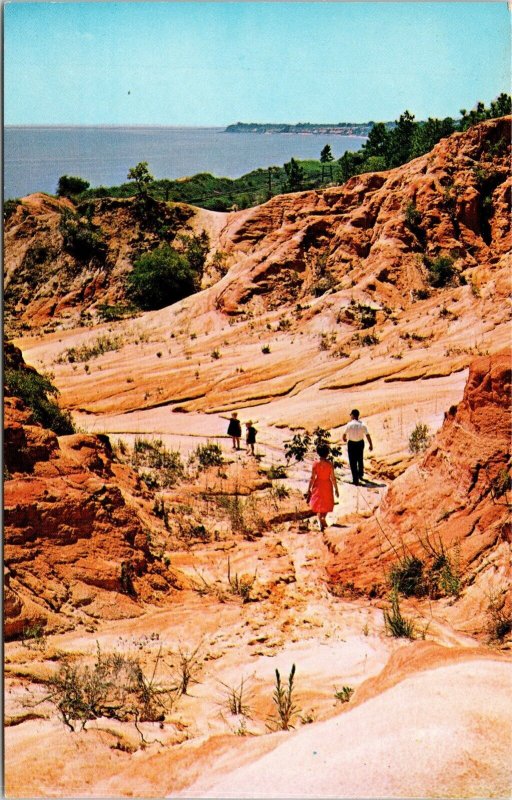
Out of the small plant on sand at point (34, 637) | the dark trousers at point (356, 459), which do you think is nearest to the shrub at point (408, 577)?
the small plant on sand at point (34, 637)

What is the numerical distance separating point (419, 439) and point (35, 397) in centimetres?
564

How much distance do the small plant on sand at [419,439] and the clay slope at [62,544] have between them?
547 cm

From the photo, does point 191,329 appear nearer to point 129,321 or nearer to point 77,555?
point 129,321

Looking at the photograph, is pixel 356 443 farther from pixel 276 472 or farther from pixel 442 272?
pixel 442 272

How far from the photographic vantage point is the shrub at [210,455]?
41.0 ft

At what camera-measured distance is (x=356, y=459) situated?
35.2 ft

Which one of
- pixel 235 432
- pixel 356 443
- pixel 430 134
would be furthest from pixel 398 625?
pixel 430 134

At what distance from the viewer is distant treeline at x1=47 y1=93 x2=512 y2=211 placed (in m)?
34.3

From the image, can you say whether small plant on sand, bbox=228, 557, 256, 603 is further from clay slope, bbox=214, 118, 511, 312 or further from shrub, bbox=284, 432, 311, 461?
clay slope, bbox=214, 118, 511, 312

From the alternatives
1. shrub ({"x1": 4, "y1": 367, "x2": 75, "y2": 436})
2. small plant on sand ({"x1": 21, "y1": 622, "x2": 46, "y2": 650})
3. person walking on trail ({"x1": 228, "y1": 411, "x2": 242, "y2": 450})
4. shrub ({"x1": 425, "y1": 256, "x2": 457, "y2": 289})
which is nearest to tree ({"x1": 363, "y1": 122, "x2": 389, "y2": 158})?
shrub ({"x1": 425, "y1": 256, "x2": 457, "y2": 289})

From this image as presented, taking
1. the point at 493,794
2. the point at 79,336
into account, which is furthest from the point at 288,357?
the point at 493,794

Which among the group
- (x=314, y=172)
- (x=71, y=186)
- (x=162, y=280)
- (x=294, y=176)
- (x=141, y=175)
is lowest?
(x=162, y=280)

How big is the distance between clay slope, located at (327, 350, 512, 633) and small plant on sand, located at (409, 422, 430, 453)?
12.7ft

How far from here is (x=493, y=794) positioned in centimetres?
391
